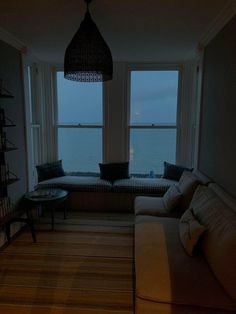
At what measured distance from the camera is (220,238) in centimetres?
171

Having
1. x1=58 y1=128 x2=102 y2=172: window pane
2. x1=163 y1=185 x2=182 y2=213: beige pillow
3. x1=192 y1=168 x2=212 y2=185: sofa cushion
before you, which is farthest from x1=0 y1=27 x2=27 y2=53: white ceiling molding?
x1=192 y1=168 x2=212 y2=185: sofa cushion

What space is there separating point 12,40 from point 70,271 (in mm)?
2924

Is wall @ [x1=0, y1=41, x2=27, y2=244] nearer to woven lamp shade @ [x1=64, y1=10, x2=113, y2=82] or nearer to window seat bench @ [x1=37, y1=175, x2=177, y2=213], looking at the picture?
window seat bench @ [x1=37, y1=175, x2=177, y2=213]

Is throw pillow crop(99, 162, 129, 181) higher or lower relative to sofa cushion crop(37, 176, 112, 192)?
higher

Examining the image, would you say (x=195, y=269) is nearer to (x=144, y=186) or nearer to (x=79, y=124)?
(x=144, y=186)

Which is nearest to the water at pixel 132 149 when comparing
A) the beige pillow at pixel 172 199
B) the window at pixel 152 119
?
the window at pixel 152 119

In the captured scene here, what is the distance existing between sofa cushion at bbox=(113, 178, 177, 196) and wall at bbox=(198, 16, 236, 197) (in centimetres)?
84

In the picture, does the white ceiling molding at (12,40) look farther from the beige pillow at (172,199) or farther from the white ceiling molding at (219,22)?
the beige pillow at (172,199)

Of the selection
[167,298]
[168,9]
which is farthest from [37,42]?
[167,298]

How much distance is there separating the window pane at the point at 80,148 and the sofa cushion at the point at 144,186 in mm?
854

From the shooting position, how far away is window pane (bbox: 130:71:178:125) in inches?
181

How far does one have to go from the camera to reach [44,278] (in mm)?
2420

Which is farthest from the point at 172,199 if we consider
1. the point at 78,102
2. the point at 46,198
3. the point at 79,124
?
the point at 78,102

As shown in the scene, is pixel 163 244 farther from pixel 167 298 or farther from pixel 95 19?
pixel 95 19
